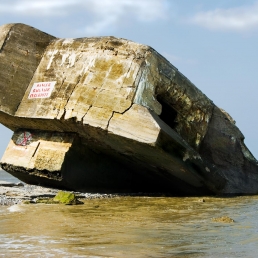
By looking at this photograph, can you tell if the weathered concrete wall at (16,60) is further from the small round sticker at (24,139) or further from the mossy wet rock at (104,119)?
the small round sticker at (24,139)

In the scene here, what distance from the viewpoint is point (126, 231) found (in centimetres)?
427

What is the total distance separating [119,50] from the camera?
7.71 m

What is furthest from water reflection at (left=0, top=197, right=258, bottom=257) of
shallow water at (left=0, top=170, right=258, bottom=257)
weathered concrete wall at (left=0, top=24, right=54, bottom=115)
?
weathered concrete wall at (left=0, top=24, right=54, bottom=115)

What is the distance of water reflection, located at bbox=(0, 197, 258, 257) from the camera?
338 cm

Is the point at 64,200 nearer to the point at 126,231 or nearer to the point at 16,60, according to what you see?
the point at 126,231

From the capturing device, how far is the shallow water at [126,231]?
133 inches

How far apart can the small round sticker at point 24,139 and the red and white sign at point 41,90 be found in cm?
74

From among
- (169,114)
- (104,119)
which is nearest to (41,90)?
(104,119)

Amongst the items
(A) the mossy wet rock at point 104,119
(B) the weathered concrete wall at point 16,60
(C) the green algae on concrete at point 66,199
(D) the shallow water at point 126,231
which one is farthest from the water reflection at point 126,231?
(B) the weathered concrete wall at point 16,60

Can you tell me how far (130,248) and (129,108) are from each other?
3.89 meters

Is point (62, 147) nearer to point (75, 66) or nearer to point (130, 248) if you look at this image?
point (75, 66)

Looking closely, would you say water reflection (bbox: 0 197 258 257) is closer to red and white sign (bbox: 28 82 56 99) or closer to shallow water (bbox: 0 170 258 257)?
shallow water (bbox: 0 170 258 257)

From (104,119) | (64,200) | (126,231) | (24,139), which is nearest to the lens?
(126,231)

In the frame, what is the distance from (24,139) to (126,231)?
15.1 ft
